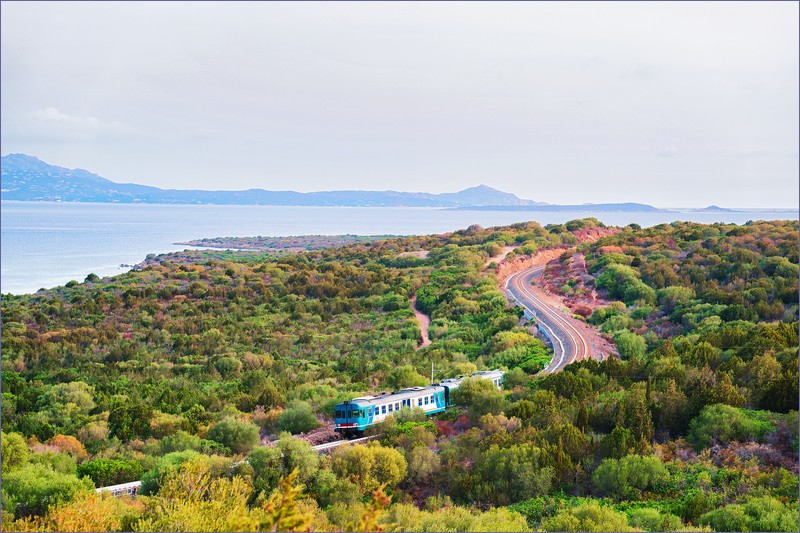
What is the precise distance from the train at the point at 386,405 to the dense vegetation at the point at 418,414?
844mm

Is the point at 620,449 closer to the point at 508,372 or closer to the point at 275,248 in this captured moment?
the point at 508,372

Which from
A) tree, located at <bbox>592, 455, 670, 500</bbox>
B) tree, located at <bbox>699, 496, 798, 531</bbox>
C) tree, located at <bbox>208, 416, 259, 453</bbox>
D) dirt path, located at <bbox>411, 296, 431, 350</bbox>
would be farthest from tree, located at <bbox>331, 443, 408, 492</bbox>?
dirt path, located at <bbox>411, 296, 431, 350</bbox>

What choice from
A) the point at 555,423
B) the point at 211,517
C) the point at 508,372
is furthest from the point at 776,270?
the point at 211,517

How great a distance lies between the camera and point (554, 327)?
42.7m

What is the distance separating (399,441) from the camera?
21594mm

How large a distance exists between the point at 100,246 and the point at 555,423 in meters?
142

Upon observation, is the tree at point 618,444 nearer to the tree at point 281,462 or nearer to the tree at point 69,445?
the tree at point 281,462

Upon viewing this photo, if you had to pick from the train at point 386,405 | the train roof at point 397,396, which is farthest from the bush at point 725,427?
the train roof at point 397,396

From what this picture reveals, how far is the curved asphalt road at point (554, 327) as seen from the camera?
34.8 m

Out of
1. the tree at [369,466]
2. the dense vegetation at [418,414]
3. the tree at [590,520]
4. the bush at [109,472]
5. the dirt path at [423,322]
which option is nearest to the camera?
the tree at [590,520]

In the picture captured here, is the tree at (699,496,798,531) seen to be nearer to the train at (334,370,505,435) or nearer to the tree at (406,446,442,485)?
the tree at (406,446,442,485)

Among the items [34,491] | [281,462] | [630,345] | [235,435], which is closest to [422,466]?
[281,462]

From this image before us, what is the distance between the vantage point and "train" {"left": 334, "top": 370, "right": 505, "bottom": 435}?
23.8 meters

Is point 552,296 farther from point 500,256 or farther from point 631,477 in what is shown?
point 631,477
